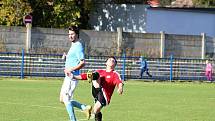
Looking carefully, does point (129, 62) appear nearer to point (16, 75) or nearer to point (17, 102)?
point (16, 75)

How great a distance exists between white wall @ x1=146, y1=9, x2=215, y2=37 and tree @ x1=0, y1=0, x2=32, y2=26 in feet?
37.1

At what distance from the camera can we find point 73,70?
1345cm

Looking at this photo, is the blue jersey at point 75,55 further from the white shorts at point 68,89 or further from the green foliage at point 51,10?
the green foliage at point 51,10

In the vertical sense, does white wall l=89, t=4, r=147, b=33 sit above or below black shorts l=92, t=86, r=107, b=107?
above

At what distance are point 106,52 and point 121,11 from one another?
39.0 ft

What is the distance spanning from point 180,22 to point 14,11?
14280 mm

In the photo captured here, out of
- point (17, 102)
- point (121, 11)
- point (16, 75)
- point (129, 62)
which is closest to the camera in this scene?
point (17, 102)

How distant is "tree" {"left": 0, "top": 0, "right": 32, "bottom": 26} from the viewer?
145 ft

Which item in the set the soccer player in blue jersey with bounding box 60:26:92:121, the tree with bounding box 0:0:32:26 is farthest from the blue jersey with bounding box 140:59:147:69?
the soccer player in blue jersey with bounding box 60:26:92:121

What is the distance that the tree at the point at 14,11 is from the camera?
44344 mm

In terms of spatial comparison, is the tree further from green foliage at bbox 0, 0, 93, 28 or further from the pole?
the pole

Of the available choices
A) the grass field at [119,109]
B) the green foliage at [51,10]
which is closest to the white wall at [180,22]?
the green foliage at [51,10]

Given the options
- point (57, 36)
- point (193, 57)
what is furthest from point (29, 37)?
point (193, 57)

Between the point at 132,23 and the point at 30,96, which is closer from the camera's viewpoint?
the point at 30,96
